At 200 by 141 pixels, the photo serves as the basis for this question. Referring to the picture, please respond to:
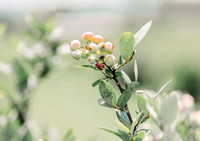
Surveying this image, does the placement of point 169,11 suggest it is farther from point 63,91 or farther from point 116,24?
point 63,91

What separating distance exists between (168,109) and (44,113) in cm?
266

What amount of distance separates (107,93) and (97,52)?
5 centimetres

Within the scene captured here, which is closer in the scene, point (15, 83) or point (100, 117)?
point (15, 83)

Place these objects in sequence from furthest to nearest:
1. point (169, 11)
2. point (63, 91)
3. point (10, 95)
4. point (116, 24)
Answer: point (169, 11)
point (116, 24)
point (63, 91)
point (10, 95)

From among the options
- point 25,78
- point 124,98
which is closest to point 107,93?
point 124,98

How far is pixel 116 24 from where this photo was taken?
7867 millimetres

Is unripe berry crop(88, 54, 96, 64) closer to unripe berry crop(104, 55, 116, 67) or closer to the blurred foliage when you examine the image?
unripe berry crop(104, 55, 116, 67)

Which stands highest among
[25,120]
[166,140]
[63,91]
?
[166,140]

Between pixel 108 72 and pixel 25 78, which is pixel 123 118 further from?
pixel 25 78

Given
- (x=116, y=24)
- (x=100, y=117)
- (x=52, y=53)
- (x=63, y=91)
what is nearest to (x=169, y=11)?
(x=116, y=24)

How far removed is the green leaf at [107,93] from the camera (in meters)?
0.30

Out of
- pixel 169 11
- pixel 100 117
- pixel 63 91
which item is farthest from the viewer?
pixel 169 11

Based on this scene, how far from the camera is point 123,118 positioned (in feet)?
1.02

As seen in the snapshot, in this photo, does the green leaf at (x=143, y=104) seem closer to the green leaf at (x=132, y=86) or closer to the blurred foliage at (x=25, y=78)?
the green leaf at (x=132, y=86)
